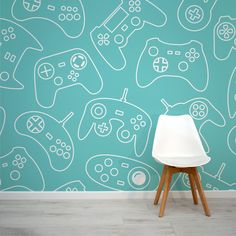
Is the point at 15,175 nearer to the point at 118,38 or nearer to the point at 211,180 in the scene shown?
the point at 118,38

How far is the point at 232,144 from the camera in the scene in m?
3.18

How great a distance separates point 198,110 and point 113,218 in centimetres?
124

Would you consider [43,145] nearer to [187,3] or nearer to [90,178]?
[90,178]

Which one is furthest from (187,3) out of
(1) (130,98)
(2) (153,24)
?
(1) (130,98)

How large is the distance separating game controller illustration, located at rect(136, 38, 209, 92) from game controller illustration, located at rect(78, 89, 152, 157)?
0.83ft

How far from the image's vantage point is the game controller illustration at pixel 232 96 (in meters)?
3.12

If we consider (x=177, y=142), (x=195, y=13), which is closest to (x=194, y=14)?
(x=195, y=13)

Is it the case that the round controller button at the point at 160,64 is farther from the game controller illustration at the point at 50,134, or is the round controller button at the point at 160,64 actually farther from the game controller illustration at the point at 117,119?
the game controller illustration at the point at 50,134

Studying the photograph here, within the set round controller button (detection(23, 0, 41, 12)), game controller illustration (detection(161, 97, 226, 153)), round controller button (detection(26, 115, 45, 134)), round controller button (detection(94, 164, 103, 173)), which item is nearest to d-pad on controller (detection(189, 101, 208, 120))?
game controller illustration (detection(161, 97, 226, 153))

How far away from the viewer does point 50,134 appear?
9.99ft

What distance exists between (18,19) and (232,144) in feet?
7.29

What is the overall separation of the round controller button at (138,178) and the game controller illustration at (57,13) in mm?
1326

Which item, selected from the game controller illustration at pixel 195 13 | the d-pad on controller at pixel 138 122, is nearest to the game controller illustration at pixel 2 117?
the d-pad on controller at pixel 138 122

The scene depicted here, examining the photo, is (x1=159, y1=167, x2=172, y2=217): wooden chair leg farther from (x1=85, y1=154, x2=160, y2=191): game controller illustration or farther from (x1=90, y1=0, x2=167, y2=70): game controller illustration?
(x1=90, y1=0, x2=167, y2=70): game controller illustration
